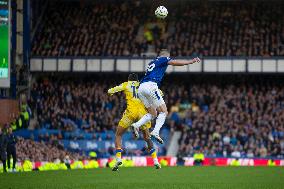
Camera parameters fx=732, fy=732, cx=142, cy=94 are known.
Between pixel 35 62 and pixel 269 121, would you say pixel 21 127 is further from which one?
pixel 269 121

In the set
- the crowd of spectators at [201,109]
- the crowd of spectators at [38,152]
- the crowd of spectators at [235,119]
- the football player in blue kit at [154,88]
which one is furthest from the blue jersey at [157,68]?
the crowd of spectators at [201,109]

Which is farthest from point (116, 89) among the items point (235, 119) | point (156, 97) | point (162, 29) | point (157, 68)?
point (162, 29)

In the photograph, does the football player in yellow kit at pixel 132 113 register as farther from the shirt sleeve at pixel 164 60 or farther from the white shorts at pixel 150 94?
the shirt sleeve at pixel 164 60

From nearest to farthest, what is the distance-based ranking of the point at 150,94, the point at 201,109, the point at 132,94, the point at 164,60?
the point at 164,60, the point at 150,94, the point at 132,94, the point at 201,109

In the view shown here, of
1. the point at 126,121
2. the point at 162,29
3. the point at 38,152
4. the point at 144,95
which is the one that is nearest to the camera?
the point at 144,95

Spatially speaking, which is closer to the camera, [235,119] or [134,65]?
[235,119]

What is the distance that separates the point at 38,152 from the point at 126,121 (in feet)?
61.5

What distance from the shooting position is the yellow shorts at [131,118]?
21158 millimetres

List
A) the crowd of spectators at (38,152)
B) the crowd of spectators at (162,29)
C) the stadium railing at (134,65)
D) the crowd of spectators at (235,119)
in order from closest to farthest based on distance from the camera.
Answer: the crowd of spectators at (38,152), the crowd of spectators at (235,119), the stadium railing at (134,65), the crowd of spectators at (162,29)

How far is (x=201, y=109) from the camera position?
48531 millimetres

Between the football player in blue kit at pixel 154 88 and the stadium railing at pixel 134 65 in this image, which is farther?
the stadium railing at pixel 134 65

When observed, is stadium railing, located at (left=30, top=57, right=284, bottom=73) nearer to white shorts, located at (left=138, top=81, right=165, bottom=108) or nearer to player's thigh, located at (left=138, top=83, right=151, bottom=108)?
player's thigh, located at (left=138, top=83, right=151, bottom=108)

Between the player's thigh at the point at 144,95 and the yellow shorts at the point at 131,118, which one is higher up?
the player's thigh at the point at 144,95

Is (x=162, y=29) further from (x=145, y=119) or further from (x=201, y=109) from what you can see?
(x=145, y=119)
